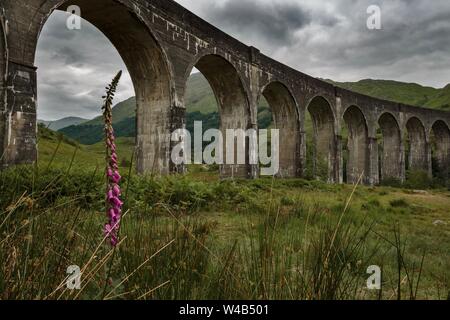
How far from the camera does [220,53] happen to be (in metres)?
15.2

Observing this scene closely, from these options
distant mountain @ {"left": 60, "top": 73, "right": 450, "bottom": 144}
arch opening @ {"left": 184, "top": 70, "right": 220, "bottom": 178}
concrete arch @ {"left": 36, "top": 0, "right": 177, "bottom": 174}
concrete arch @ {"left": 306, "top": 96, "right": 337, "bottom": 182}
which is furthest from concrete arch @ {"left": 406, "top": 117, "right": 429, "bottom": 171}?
arch opening @ {"left": 184, "top": 70, "right": 220, "bottom": 178}

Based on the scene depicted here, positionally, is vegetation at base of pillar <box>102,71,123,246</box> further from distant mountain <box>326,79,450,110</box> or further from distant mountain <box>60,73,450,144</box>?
distant mountain <box>326,79,450,110</box>

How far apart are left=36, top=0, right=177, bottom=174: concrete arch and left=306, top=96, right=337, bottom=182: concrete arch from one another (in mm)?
13612

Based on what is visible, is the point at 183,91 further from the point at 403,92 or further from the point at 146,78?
the point at 403,92

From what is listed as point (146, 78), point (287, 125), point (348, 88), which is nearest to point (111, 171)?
point (146, 78)

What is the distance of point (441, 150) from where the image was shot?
3688cm

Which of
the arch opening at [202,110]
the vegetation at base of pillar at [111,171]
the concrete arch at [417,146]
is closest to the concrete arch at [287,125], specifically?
the concrete arch at [417,146]

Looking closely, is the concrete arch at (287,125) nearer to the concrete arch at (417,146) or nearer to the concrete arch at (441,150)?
the concrete arch at (417,146)

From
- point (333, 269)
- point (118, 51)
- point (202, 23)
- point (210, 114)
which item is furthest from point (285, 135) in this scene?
point (210, 114)

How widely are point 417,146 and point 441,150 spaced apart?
4587mm

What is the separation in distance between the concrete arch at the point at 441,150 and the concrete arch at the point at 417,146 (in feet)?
10.1

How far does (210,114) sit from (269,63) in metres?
111
